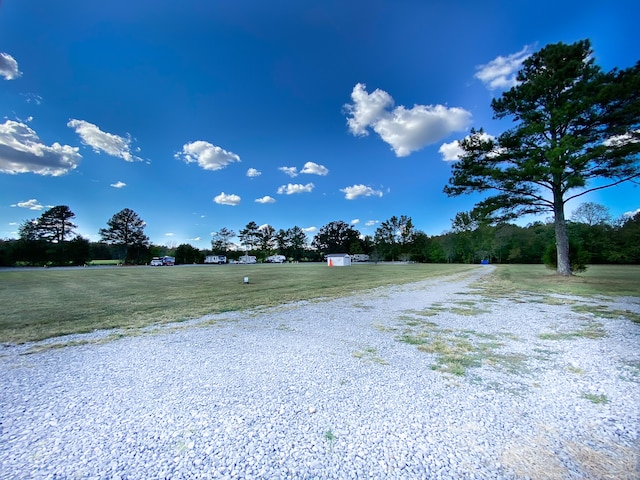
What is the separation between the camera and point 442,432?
2010mm

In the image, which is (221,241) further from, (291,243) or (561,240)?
(561,240)

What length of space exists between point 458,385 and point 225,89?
1747 cm

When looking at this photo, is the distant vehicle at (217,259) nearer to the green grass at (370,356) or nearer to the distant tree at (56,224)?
the distant tree at (56,224)

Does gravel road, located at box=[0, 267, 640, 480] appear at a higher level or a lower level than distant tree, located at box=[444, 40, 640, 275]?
lower

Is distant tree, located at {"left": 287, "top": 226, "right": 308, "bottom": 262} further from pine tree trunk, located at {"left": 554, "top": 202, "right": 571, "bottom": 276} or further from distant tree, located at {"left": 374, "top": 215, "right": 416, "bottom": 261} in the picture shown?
pine tree trunk, located at {"left": 554, "top": 202, "right": 571, "bottom": 276}

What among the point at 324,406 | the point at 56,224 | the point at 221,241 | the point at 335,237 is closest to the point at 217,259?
the point at 221,241

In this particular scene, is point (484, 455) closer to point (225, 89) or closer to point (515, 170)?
point (515, 170)

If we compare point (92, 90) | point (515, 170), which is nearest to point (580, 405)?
point (515, 170)

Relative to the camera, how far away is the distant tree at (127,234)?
55.3 m

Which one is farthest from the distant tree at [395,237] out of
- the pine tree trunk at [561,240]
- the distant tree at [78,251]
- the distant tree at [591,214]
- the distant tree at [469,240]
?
the distant tree at [78,251]

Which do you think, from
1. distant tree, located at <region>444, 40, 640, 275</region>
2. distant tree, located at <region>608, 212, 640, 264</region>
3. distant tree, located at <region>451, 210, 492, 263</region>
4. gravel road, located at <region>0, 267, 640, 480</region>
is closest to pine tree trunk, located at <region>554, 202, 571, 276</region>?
distant tree, located at <region>444, 40, 640, 275</region>

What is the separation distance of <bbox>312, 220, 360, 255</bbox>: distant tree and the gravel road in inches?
3095

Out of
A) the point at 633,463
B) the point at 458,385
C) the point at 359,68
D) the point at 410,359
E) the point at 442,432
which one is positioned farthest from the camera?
the point at 359,68

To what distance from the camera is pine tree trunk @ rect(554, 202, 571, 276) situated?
514 inches
